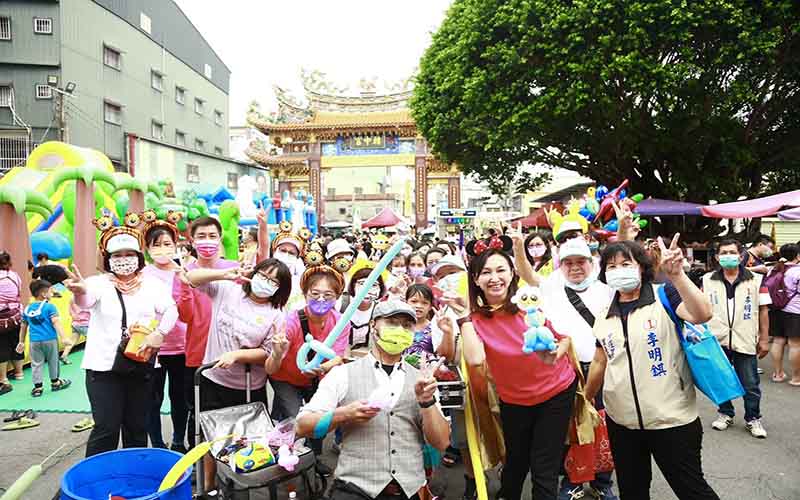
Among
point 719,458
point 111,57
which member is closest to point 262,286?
point 719,458

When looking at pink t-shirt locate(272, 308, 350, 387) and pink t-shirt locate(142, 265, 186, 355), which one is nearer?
pink t-shirt locate(272, 308, 350, 387)

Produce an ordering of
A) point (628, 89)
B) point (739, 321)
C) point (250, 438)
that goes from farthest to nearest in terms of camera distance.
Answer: point (628, 89), point (739, 321), point (250, 438)

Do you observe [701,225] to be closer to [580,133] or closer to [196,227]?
[580,133]

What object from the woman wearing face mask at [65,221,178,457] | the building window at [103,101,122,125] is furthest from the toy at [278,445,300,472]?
the building window at [103,101,122,125]

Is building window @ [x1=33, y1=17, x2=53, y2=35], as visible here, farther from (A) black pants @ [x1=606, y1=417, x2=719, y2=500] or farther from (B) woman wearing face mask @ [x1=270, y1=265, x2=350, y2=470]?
(A) black pants @ [x1=606, y1=417, x2=719, y2=500]

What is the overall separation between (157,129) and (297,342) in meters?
26.2

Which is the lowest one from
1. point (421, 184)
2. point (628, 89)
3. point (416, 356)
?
point (416, 356)

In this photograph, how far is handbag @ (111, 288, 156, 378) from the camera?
321 centimetres

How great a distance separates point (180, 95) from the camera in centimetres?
2856

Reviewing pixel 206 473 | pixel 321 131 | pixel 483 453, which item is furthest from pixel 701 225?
pixel 321 131

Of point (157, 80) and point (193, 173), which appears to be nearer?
point (193, 173)

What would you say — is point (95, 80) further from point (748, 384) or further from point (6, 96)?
point (748, 384)

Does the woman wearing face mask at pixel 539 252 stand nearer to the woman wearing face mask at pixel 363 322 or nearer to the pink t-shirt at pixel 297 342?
the woman wearing face mask at pixel 363 322

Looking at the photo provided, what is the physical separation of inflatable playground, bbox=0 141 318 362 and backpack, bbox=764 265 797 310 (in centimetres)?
597
